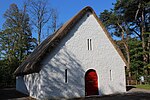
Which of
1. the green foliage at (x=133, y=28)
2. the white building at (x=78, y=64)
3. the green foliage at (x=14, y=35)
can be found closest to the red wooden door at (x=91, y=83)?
the white building at (x=78, y=64)

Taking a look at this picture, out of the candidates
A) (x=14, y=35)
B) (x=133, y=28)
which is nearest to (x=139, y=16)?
(x=133, y=28)

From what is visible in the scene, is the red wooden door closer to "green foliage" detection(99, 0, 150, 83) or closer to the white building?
the white building

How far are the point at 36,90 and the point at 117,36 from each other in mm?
35173

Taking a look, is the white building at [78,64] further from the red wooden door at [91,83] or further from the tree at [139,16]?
the tree at [139,16]

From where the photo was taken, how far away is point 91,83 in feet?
65.4

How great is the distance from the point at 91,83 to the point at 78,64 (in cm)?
224

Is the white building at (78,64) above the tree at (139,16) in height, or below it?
below

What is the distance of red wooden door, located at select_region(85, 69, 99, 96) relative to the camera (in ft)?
64.5

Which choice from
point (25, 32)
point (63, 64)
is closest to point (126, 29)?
point (25, 32)

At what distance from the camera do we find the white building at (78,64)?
17.6 m

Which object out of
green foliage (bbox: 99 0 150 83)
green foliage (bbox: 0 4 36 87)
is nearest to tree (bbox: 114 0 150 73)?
green foliage (bbox: 99 0 150 83)

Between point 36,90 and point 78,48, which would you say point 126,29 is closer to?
point 78,48

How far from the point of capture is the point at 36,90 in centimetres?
1844

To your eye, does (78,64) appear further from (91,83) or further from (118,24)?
(118,24)
